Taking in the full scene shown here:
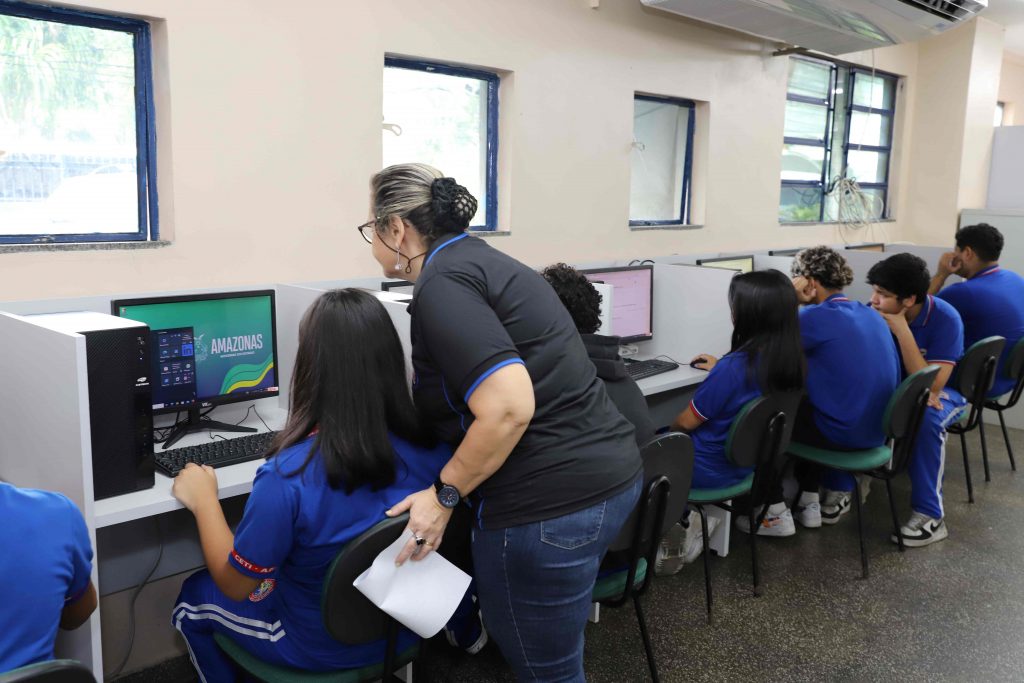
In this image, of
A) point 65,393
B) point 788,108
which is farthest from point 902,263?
point 65,393

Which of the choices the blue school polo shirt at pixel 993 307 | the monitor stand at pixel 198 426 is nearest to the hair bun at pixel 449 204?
the monitor stand at pixel 198 426

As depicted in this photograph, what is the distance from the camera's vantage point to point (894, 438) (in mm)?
2928

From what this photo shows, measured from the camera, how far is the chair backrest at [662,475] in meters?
1.85

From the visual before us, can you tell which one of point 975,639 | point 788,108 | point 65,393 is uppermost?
point 788,108

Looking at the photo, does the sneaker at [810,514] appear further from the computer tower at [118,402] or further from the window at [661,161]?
the computer tower at [118,402]

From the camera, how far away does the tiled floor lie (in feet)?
7.65

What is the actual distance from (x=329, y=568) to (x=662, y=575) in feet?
5.64

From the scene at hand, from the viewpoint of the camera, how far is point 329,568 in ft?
4.75

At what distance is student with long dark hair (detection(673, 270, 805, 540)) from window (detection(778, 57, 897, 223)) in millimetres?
2727

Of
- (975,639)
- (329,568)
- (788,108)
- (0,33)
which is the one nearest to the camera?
(329,568)

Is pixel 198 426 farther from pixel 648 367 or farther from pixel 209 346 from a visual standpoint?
pixel 648 367

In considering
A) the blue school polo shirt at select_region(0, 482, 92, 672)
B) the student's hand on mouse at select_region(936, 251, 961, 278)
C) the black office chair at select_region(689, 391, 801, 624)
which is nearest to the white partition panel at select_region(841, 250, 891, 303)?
the student's hand on mouse at select_region(936, 251, 961, 278)

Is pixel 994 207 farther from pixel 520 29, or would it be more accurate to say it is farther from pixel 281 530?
pixel 281 530

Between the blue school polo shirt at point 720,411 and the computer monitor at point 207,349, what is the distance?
1318 mm
